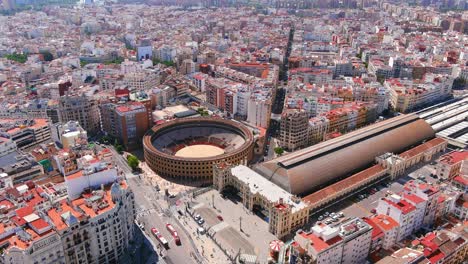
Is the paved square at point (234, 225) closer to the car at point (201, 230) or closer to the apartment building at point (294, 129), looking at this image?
the car at point (201, 230)

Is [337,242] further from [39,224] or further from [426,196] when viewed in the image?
[39,224]

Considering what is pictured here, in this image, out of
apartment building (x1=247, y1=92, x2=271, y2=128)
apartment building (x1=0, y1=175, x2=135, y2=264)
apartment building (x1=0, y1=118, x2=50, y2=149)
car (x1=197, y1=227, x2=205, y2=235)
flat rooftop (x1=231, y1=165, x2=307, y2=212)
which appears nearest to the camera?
apartment building (x1=0, y1=175, x2=135, y2=264)

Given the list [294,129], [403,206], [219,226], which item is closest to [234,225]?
[219,226]

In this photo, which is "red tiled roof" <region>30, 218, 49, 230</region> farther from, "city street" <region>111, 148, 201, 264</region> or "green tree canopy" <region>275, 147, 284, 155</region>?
"green tree canopy" <region>275, 147, 284, 155</region>

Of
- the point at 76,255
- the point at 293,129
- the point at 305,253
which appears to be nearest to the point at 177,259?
the point at 76,255

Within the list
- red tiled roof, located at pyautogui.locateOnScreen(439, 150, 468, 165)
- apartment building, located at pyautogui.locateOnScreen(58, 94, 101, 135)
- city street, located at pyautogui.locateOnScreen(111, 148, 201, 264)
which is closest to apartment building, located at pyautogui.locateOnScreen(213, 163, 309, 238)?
city street, located at pyautogui.locateOnScreen(111, 148, 201, 264)

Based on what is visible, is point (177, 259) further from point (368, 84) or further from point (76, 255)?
point (368, 84)

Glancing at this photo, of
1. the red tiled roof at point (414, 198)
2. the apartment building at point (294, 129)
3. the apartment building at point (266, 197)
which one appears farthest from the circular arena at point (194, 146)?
the red tiled roof at point (414, 198)
